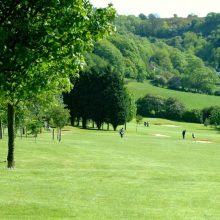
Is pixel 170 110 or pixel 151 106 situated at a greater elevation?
pixel 151 106

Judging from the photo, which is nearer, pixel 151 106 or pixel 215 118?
pixel 215 118

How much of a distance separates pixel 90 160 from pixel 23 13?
80.1 ft

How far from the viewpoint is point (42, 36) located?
1477 centimetres

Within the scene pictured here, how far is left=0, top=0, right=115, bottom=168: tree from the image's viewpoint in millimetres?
14453

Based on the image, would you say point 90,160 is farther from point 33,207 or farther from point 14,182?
point 33,207

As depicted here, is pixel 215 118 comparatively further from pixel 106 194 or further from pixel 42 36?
pixel 42 36

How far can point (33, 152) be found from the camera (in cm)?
4031

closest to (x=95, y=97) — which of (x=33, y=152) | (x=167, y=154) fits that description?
(x=167, y=154)

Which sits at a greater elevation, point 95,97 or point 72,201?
point 95,97

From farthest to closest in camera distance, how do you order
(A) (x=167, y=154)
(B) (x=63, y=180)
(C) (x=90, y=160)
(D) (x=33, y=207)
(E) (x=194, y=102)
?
(E) (x=194, y=102)
(A) (x=167, y=154)
(C) (x=90, y=160)
(B) (x=63, y=180)
(D) (x=33, y=207)

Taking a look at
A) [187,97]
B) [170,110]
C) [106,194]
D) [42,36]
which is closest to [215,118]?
[170,110]

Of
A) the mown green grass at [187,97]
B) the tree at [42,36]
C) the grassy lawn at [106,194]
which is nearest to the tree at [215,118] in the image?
the mown green grass at [187,97]

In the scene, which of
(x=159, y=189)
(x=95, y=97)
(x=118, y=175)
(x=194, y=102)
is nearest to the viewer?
(x=159, y=189)

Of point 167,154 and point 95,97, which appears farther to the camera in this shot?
point 95,97
